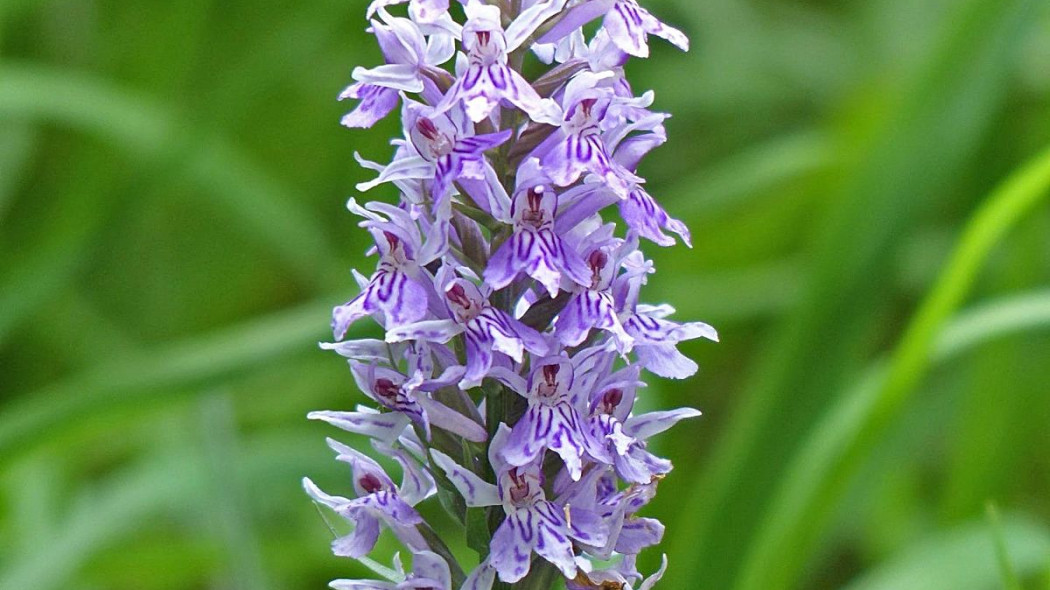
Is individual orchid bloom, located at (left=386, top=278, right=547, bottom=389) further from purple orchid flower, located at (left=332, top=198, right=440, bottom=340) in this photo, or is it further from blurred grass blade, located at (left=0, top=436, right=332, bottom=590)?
blurred grass blade, located at (left=0, top=436, right=332, bottom=590)

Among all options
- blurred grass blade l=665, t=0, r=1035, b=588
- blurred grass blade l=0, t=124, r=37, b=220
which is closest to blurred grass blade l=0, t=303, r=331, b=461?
blurred grass blade l=665, t=0, r=1035, b=588

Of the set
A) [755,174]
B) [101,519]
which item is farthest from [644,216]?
[755,174]

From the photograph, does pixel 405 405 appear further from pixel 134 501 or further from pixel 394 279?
pixel 134 501

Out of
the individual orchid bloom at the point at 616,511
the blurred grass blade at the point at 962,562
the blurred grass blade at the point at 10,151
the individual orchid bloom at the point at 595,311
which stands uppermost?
the blurred grass blade at the point at 10,151

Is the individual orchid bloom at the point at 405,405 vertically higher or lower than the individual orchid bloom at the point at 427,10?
lower

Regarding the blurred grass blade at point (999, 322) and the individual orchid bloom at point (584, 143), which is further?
the blurred grass blade at point (999, 322)

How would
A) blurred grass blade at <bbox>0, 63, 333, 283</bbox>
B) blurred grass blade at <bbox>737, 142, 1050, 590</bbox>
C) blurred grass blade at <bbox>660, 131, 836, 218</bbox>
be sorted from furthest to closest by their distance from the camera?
blurred grass blade at <bbox>660, 131, 836, 218</bbox> < blurred grass blade at <bbox>0, 63, 333, 283</bbox> < blurred grass blade at <bbox>737, 142, 1050, 590</bbox>

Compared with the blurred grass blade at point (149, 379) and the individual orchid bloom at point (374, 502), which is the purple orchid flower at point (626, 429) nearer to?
the individual orchid bloom at point (374, 502)

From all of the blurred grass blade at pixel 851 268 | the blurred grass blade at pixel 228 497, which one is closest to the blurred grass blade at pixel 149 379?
the blurred grass blade at pixel 228 497
